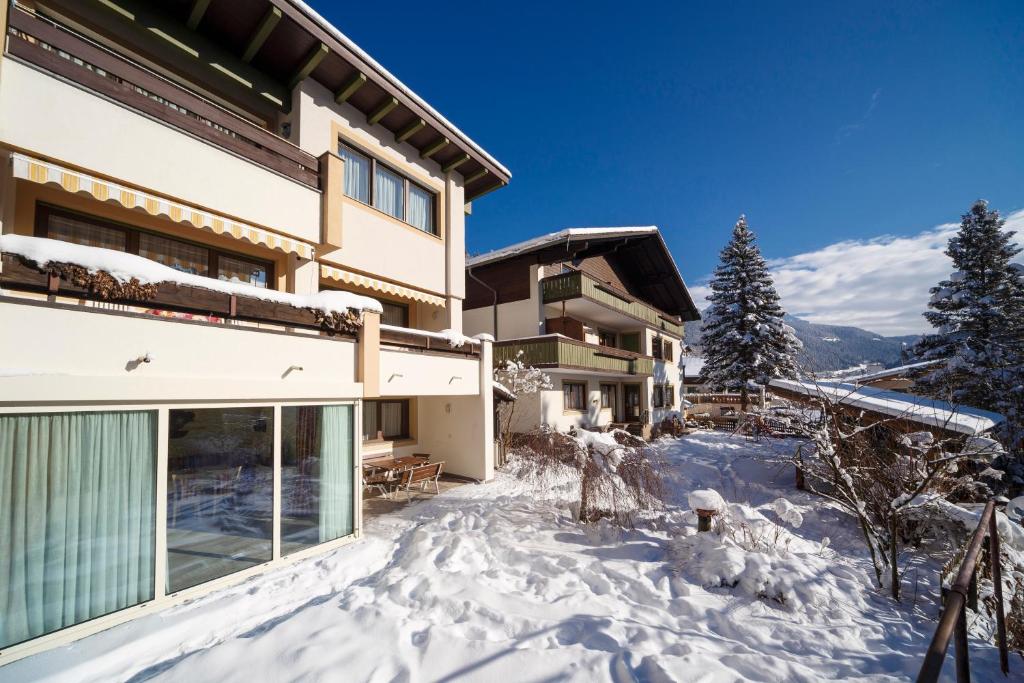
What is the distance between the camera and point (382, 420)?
42.2ft

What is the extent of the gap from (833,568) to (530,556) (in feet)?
14.8

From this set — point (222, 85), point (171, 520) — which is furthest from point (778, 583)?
point (222, 85)

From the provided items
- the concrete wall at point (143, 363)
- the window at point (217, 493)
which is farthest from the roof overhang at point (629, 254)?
the window at point (217, 493)

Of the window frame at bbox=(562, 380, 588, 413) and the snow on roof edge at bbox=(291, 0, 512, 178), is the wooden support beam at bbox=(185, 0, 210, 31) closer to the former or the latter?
the snow on roof edge at bbox=(291, 0, 512, 178)

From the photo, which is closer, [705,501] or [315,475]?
[315,475]

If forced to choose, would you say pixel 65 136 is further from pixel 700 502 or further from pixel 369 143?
pixel 700 502

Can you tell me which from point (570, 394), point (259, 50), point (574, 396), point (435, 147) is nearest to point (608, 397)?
point (574, 396)

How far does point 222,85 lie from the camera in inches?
354

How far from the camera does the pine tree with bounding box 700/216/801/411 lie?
27.2m

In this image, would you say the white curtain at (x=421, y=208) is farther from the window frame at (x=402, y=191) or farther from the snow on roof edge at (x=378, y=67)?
the snow on roof edge at (x=378, y=67)

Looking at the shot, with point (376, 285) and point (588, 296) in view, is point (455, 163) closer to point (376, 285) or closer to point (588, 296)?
point (376, 285)

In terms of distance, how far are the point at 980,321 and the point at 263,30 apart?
2835 cm

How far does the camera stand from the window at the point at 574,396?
2077cm

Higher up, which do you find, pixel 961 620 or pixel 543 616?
pixel 961 620
